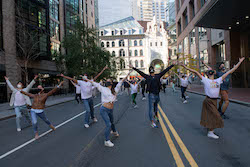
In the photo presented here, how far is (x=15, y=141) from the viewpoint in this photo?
571 cm

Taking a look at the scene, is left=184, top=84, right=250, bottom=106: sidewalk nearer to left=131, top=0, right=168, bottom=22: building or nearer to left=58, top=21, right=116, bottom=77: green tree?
left=58, top=21, right=116, bottom=77: green tree

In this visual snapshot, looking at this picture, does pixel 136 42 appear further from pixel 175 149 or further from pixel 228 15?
pixel 175 149

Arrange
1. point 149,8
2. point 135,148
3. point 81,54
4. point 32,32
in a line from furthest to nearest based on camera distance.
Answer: point 149,8 < point 81,54 < point 32,32 < point 135,148

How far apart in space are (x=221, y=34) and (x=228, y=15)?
7014 mm

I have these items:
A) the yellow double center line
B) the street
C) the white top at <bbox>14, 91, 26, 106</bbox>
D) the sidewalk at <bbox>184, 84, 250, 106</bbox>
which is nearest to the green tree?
the sidewalk at <bbox>184, 84, 250, 106</bbox>

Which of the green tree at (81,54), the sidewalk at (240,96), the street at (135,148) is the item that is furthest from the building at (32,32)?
the sidewalk at (240,96)

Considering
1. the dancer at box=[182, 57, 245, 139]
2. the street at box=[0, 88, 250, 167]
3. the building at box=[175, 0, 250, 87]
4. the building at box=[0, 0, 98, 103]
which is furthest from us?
the building at box=[0, 0, 98, 103]

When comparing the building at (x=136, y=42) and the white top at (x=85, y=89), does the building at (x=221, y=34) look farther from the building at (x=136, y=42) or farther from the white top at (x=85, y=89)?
the building at (x=136, y=42)

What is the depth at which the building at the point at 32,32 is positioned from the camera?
1873 cm

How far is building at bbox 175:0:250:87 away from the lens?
16812 mm

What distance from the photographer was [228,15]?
705 inches

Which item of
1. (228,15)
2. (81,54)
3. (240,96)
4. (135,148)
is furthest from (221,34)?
(135,148)

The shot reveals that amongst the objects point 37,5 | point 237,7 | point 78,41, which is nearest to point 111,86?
point 237,7

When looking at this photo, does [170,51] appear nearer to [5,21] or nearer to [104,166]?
[5,21]
